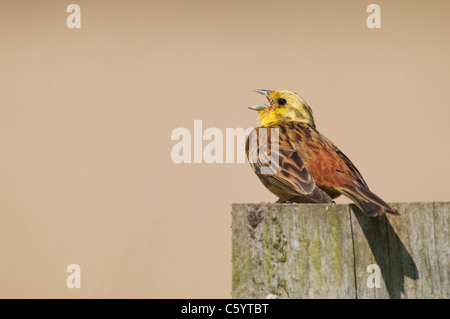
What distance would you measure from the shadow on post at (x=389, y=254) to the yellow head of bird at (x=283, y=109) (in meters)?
2.20

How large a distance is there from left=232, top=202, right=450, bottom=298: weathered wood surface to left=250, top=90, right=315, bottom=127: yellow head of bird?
2.19 metres

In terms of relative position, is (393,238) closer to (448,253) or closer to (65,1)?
(448,253)

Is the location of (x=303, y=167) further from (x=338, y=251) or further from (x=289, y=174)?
(x=338, y=251)

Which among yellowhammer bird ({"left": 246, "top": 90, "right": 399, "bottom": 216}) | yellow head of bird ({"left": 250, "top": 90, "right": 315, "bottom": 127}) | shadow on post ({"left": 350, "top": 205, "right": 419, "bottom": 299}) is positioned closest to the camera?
shadow on post ({"left": 350, "top": 205, "right": 419, "bottom": 299})

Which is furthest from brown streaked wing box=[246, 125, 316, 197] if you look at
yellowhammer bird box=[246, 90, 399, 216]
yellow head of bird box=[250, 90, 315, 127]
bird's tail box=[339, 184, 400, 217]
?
yellow head of bird box=[250, 90, 315, 127]

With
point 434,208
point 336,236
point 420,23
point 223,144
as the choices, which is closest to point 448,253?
point 434,208

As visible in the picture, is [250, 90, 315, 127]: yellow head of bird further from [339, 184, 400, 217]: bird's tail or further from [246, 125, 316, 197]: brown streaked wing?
[339, 184, 400, 217]: bird's tail

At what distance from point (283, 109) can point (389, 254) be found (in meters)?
2.33

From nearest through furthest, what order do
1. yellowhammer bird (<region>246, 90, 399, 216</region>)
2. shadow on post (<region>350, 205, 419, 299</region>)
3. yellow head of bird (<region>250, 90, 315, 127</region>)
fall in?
shadow on post (<region>350, 205, 419, 299</region>), yellowhammer bird (<region>246, 90, 399, 216</region>), yellow head of bird (<region>250, 90, 315, 127</region>)

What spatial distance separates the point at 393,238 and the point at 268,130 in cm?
169

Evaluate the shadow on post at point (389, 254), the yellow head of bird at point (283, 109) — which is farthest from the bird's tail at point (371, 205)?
the yellow head of bird at point (283, 109)

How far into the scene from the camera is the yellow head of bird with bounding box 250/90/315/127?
4.25 metres

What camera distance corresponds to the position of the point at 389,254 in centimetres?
204

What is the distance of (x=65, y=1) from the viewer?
23.4 feet
